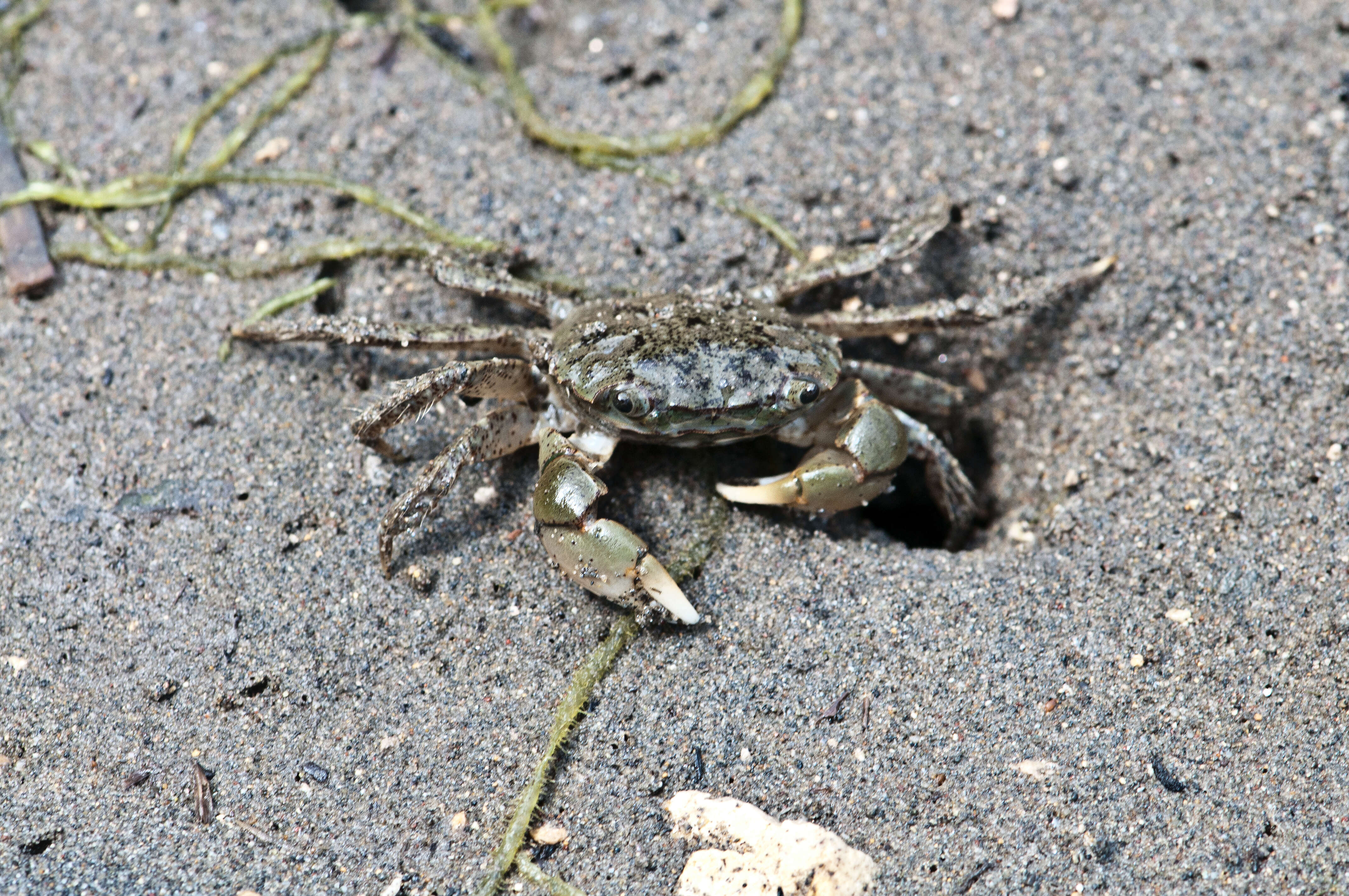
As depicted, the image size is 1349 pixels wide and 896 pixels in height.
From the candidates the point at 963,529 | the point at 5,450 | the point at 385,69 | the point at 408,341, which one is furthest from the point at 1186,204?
the point at 5,450

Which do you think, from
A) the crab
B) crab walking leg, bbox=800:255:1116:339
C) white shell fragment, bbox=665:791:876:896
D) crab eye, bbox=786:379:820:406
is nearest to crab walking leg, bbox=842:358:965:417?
the crab

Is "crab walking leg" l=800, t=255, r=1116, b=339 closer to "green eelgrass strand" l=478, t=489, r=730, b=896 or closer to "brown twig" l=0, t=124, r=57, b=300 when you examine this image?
"green eelgrass strand" l=478, t=489, r=730, b=896

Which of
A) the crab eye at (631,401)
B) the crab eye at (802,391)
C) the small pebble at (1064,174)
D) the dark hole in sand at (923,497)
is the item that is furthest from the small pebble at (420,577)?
the small pebble at (1064,174)

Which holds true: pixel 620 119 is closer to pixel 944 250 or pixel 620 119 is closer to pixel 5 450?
pixel 944 250

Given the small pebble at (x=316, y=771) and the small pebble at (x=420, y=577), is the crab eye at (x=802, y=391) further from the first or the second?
the small pebble at (x=316, y=771)

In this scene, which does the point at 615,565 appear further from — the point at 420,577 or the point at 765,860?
the point at 765,860

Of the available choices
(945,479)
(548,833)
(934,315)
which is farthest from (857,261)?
(548,833)
